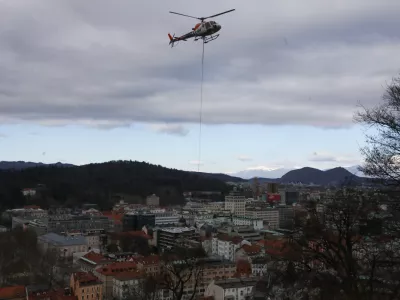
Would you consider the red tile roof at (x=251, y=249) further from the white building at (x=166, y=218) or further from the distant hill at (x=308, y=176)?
the distant hill at (x=308, y=176)

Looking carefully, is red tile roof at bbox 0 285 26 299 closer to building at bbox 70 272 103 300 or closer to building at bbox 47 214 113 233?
building at bbox 70 272 103 300

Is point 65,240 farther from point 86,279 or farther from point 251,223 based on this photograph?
point 251,223

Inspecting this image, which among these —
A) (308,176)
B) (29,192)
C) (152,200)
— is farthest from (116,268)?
(308,176)

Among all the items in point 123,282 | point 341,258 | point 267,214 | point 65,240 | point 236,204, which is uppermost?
point 341,258

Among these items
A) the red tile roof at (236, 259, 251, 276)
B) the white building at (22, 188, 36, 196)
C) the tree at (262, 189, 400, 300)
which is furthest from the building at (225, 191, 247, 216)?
the tree at (262, 189, 400, 300)

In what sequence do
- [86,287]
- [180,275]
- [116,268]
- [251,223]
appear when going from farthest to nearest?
[251,223] < [116,268] < [86,287] < [180,275]

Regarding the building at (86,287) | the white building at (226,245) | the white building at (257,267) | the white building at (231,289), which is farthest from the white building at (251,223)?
the building at (86,287)
